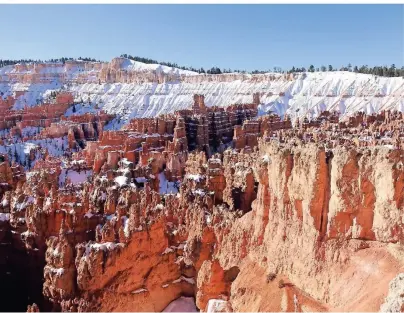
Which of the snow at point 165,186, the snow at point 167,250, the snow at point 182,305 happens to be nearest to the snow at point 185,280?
the snow at point 182,305

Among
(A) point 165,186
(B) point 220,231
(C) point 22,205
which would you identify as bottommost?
(A) point 165,186

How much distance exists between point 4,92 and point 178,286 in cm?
14603

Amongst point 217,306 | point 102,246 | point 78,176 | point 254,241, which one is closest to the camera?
point 217,306

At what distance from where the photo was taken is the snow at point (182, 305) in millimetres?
23438

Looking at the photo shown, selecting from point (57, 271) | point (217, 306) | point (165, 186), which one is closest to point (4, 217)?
point (57, 271)

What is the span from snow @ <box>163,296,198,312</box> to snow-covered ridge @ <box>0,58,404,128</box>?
72.8 m

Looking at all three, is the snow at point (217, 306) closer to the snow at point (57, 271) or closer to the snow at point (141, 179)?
the snow at point (57, 271)

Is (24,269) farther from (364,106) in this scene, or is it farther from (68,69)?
(68,69)

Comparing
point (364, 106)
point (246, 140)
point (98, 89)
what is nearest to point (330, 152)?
point (246, 140)

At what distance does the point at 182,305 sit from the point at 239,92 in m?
103

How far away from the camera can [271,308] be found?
669 inches

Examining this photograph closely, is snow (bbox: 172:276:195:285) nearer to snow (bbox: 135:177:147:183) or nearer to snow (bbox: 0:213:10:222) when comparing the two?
snow (bbox: 0:213:10:222)

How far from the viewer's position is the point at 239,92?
122688 mm

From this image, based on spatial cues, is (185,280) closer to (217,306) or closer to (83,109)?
(217,306)
